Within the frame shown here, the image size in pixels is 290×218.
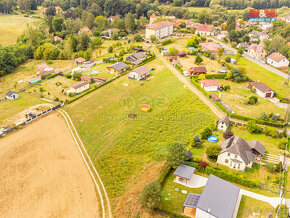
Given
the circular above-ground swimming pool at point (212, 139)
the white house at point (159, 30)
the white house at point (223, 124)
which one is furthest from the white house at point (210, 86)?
the white house at point (159, 30)

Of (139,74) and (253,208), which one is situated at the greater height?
(139,74)

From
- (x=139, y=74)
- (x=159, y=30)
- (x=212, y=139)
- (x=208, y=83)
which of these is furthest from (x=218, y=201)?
(x=159, y=30)

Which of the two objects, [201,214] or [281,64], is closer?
[201,214]

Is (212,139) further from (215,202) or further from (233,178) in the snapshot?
(215,202)

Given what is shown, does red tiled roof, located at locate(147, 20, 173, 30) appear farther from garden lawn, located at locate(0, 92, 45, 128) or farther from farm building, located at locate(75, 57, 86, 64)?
garden lawn, located at locate(0, 92, 45, 128)

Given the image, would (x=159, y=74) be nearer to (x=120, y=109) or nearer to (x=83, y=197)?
(x=120, y=109)

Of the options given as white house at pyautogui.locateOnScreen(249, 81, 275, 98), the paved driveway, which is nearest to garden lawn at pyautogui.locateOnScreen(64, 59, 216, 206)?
the paved driveway
